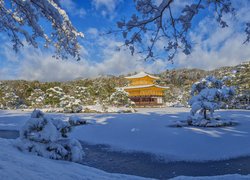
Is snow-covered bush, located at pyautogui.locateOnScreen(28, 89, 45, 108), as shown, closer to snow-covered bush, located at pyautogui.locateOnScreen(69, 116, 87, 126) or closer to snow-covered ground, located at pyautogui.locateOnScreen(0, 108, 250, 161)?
snow-covered bush, located at pyautogui.locateOnScreen(69, 116, 87, 126)

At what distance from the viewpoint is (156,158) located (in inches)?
283

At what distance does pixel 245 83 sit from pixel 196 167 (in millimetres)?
22484

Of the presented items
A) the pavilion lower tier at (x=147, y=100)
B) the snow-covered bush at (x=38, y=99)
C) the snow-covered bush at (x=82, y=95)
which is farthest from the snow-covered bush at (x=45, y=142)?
the pavilion lower tier at (x=147, y=100)

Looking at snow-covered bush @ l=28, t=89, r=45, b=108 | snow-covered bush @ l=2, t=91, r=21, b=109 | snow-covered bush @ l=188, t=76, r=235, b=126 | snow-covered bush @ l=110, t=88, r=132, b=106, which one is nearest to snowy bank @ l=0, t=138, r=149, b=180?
snow-covered bush @ l=188, t=76, r=235, b=126

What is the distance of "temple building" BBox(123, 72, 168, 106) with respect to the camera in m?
32.2

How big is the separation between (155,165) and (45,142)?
3.06 metres

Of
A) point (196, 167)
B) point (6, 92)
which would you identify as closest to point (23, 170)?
point (196, 167)

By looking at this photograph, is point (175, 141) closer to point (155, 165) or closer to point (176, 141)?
point (176, 141)

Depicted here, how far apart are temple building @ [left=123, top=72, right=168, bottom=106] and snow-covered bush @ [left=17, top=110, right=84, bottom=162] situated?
87.7 ft

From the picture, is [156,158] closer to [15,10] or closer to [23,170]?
[23,170]

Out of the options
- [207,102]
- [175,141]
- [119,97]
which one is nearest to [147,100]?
[119,97]

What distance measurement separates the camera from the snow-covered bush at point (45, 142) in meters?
4.95

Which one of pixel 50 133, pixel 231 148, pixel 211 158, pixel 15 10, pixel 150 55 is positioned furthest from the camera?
pixel 231 148

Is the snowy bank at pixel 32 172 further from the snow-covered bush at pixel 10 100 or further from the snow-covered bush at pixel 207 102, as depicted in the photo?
the snow-covered bush at pixel 10 100
